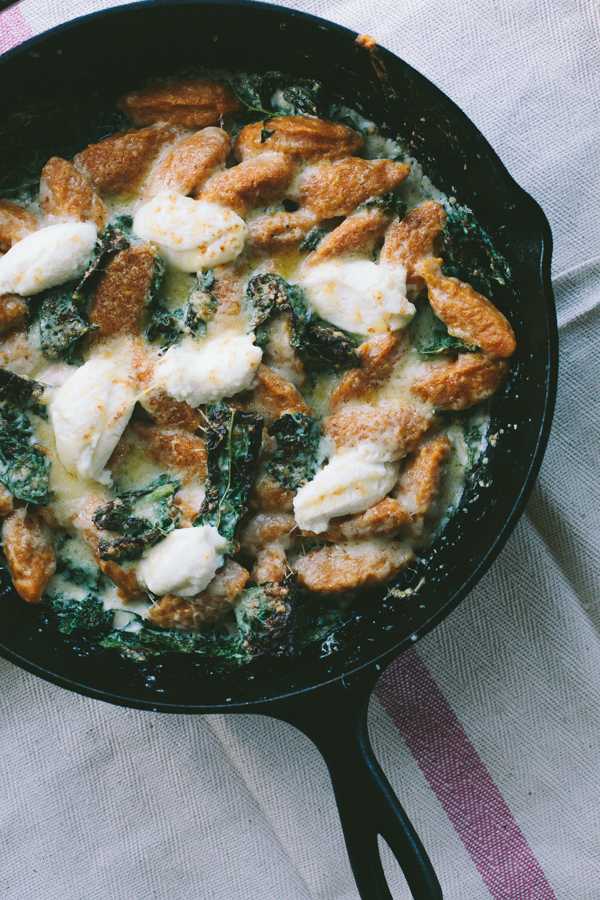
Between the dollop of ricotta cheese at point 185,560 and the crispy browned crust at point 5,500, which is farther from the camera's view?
the crispy browned crust at point 5,500

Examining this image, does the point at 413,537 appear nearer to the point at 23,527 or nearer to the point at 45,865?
the point at 23,527

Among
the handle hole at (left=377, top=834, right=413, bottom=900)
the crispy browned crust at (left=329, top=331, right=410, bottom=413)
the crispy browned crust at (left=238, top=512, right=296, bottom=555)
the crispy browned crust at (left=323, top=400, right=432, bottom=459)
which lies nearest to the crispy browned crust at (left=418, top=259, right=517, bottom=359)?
the crispy browned crust at (left=329, top=331, right=410, bottom=413)

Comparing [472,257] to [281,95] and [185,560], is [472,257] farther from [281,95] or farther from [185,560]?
[185,560]

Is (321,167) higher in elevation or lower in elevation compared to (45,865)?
higher

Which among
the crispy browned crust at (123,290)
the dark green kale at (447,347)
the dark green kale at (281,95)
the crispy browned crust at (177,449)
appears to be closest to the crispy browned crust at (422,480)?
the dark green kale at (447,347)

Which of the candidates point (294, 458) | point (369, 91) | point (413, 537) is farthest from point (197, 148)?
point (413, 537)

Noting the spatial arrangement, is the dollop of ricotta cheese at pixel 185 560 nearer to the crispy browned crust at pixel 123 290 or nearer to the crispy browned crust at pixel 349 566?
the crispy browned crust at pixel 349 566
